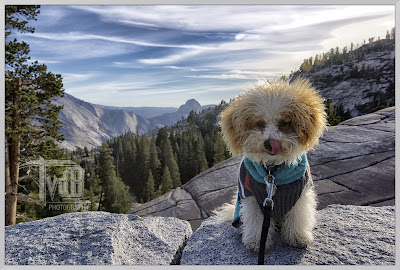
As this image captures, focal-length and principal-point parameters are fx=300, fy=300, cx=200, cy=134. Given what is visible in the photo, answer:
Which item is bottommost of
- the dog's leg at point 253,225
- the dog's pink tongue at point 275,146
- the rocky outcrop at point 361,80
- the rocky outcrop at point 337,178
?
the rocky outcrop at point 337,178

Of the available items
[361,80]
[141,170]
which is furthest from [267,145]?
[361,80]

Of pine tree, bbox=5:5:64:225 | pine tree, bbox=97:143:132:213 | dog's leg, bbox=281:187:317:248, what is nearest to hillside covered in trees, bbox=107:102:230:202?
pine tree, bbox=97:143:132:213

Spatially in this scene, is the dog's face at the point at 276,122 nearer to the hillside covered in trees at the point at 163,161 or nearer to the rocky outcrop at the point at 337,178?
the rocky outcrop at the point at 337,178

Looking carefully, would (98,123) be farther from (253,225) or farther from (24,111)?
(253,225)

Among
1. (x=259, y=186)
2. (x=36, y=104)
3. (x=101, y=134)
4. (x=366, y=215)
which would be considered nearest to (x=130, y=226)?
(x=259, y=186)

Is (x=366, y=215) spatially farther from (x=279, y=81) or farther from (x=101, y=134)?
(x=101, y=134)

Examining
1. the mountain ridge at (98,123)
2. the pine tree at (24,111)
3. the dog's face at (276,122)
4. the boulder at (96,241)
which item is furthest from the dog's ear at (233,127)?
the mountain ridge at (98,123)
